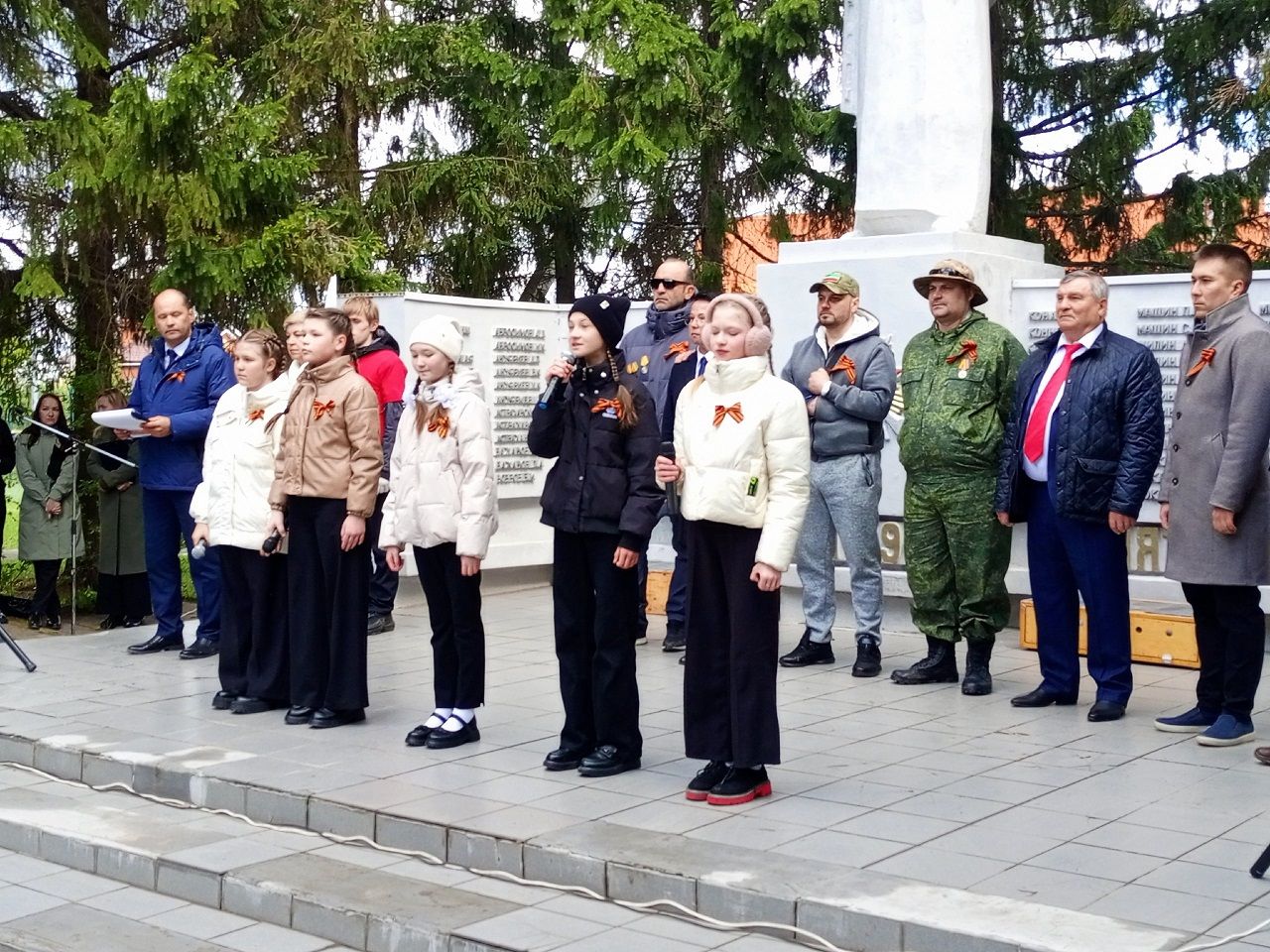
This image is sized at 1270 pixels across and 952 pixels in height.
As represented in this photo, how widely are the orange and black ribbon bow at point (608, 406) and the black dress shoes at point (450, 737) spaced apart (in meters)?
1.61

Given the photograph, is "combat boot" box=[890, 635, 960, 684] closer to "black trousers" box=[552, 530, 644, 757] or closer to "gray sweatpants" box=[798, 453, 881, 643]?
"gray sweatpants" box=[798, 453, 881, 643]

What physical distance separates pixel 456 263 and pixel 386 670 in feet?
33.8

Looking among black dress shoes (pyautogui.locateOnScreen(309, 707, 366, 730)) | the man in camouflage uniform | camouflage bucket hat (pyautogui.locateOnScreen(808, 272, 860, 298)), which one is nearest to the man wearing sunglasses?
camouflage bucket hat (pyautogui.locateOnScreen(808, 272, 860, 298))

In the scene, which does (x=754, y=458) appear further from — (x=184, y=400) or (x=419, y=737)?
(x=184, y=400)

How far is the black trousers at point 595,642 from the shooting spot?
6.54 metres

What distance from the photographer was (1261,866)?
4.97 m

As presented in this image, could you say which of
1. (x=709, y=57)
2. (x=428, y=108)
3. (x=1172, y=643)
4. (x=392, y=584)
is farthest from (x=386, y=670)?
(x=428, y=108)

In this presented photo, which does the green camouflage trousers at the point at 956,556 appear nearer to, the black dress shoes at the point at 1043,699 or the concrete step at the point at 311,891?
the black dress shoes at the point at 1043,699

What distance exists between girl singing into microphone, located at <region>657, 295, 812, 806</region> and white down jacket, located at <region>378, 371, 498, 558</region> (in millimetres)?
1049

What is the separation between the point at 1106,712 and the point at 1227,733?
2.14 feet

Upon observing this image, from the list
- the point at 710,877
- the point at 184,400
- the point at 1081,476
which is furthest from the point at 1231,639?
the point at 184,400

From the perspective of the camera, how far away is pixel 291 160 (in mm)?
13859

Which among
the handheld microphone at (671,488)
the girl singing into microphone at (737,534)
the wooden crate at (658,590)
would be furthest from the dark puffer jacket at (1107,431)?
the wooden crate at (658,590)

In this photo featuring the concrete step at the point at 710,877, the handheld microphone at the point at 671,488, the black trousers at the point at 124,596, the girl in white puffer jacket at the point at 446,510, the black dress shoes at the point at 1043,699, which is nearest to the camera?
the concrete step at the point at 710,877
